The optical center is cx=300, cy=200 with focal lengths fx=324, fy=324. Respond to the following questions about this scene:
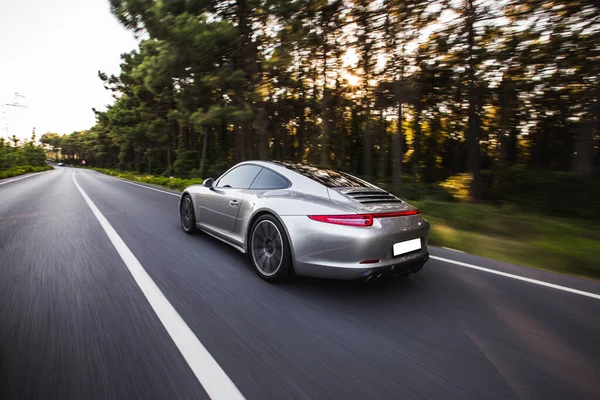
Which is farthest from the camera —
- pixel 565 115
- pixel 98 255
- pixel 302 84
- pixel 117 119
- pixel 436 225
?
pixel 117 119

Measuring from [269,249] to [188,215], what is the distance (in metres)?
2.54

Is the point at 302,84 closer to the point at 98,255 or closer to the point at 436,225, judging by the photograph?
the point at 436,225

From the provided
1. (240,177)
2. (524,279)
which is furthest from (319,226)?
(524,279)

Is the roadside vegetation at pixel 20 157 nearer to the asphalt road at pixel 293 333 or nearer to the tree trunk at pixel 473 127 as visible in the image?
the asphalt road at pixel 293 333

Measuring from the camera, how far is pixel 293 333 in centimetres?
245

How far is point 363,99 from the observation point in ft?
62.2

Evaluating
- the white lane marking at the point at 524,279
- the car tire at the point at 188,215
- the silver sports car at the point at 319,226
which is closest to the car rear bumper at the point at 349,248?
the silver sports car at the point at 319,226

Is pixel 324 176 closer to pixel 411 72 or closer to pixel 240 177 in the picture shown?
pixel 240 177

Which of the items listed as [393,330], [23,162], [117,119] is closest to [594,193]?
[393,330]

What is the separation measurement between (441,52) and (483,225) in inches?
318

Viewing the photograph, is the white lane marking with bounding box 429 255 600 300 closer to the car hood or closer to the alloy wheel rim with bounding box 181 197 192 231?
the car hood

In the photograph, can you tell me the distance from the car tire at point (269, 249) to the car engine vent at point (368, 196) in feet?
2.65

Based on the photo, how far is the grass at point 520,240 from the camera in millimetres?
4398

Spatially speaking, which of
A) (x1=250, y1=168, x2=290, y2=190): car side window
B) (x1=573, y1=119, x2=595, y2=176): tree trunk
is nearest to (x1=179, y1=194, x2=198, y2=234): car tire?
(x1=250, y1=168, x2=290, y2=190): car side window
